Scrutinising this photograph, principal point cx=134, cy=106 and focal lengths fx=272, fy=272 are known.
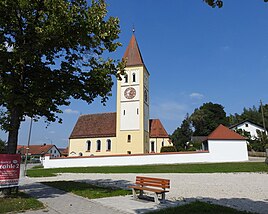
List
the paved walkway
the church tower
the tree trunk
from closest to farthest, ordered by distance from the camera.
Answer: the paved walkway
the tree trunk
the church tower

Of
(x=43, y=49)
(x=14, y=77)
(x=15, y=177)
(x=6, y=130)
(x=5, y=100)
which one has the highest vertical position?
(x=43, y=49)

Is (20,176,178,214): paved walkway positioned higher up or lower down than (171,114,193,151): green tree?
lower down

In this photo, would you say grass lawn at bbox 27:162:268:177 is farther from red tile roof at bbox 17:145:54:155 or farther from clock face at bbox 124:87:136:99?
red tile roof at bbox 17:145:54:155

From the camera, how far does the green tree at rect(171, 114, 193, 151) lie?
69.6 meters

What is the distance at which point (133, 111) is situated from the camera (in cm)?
4878

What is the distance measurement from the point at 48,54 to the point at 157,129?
1696 inches

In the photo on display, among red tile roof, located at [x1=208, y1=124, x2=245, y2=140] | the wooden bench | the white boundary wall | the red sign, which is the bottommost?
the wooden bench

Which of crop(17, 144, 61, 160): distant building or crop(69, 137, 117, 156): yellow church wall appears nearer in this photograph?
crop(69, 137, 117, 156): yellow church wall

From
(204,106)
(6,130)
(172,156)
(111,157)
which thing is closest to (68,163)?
(111,157)

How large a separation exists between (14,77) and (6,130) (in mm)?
2225

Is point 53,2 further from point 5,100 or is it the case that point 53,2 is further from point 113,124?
point 113,124

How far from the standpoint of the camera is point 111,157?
1451 inches

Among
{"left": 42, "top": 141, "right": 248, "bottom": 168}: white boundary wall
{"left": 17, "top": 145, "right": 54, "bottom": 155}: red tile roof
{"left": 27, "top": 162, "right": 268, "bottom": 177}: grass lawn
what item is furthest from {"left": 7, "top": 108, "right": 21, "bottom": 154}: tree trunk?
{"left": 17, "top": 145, "right": 54, "bottom": 155}: red tile roof

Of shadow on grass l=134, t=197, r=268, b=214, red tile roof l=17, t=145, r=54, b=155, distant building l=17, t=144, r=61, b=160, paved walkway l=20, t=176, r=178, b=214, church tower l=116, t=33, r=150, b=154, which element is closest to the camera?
shadow on grass l=134, t=197, r=268, b=214
